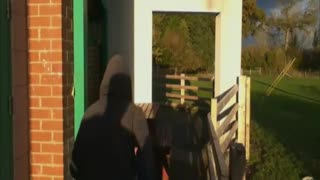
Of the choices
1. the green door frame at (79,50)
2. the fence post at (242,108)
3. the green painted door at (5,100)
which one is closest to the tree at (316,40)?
the fence post at (242,108)

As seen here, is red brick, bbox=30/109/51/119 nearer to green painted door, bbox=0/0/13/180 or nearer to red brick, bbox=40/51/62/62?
red brick, bbox=40/51/62/62

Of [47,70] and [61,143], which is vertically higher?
[47,70]

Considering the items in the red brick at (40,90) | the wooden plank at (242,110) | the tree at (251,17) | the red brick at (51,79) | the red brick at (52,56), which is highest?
the tree at (251,17)

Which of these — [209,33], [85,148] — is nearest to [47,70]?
[85,148]

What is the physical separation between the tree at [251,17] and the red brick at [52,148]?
56.9 m

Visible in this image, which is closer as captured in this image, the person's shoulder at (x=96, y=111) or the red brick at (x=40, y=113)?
the person's shoulder at (x=96, y=111)

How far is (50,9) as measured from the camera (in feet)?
17.1

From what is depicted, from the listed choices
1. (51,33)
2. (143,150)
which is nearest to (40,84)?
(51,33)

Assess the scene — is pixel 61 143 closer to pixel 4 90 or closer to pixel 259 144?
pixel 4 90

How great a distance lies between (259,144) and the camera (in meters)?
13.2

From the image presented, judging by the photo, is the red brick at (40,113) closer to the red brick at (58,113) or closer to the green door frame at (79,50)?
the red brick at (58,113)

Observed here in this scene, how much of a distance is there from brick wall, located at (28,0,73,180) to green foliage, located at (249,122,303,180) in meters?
5.43

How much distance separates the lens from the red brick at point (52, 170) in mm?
5226

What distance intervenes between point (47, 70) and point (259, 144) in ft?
28.1
